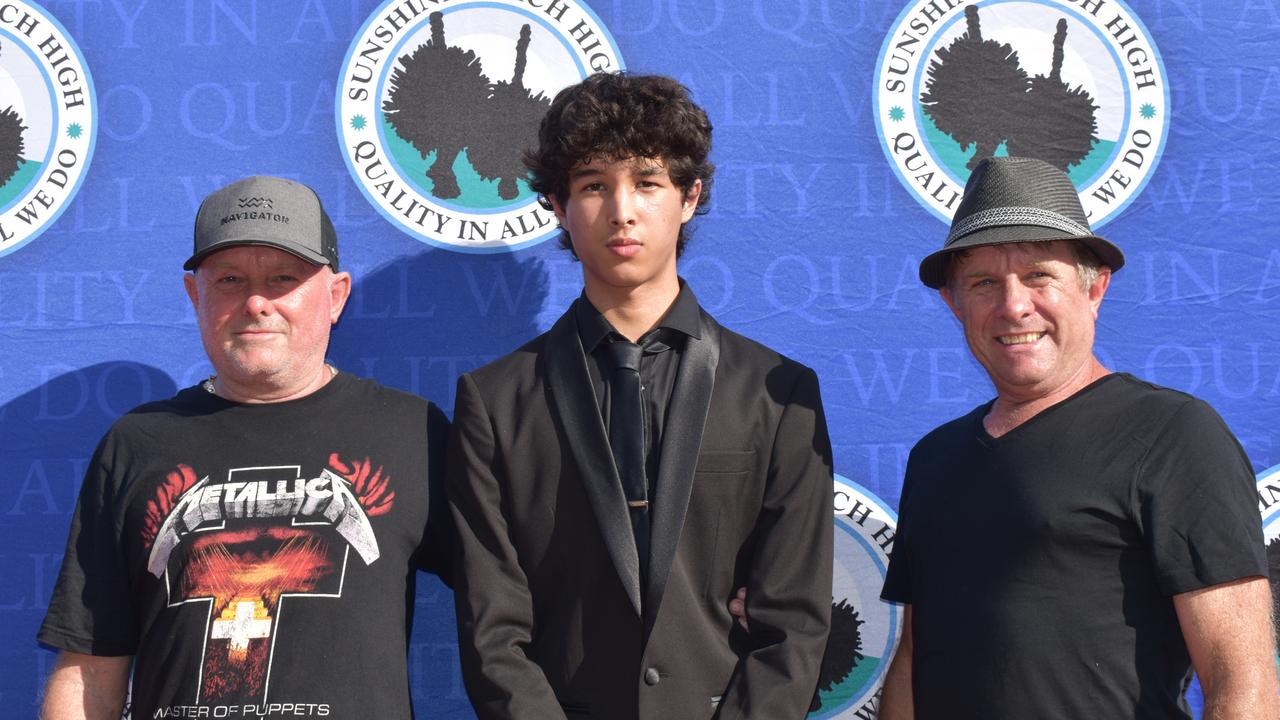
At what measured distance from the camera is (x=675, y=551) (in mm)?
1993

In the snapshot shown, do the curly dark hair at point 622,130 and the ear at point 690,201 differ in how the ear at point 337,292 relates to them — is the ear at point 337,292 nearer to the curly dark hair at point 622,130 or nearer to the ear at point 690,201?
the curly dark hair at point 622,130

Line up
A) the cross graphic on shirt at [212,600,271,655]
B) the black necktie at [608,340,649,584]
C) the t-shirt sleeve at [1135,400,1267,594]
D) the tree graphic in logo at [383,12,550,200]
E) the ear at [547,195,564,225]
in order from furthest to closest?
1. the tree graphic in logo at [383,12,550,200]
2. the ear at [547,195,564,225]
3. the cross graphic on shirt at [212,600,271,655]
4. the black necktie at [608,340,649,584]
5. the t-shirt sleeve at [1135,400,1267,594]

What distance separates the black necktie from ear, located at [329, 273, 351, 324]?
0.73 meters

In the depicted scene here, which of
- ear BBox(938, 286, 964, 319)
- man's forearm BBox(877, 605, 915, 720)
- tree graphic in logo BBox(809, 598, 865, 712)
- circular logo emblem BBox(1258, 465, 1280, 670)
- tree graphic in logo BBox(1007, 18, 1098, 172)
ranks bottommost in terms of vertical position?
man's forearm BBox(877, 605, 915, 720)

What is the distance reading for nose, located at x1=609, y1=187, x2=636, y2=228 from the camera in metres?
2.11

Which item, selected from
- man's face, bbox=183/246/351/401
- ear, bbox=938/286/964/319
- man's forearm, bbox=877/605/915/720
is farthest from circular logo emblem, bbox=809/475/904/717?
man's face, bbox=183/246/351/401

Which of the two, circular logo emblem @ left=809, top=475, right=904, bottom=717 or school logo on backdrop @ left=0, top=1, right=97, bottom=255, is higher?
school logo on backdrop @ left=0, top=1, right=97, bottom=255

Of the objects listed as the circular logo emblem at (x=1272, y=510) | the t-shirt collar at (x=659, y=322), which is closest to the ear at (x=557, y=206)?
the t-shirt collar at (x=659, y=322)


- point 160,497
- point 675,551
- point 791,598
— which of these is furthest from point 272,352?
point 791,598

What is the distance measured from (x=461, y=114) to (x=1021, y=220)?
5.13 feet

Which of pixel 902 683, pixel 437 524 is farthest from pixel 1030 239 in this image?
pixel 437 524

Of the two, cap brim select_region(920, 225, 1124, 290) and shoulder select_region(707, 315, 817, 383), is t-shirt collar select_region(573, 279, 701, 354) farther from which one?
cap brim select_region(920, 225, 1124, 290)

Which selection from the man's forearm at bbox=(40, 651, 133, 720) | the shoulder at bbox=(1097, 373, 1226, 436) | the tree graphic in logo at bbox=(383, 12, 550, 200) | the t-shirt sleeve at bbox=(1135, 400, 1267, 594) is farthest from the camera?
the tree graphic in logo at bbox=(383, 12, 550, 200)

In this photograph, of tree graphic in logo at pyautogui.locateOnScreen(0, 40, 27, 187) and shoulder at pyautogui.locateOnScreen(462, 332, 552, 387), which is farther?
tree graphic in logo at pyautogui.locateOnScreen(0, 40, 27, 187)
